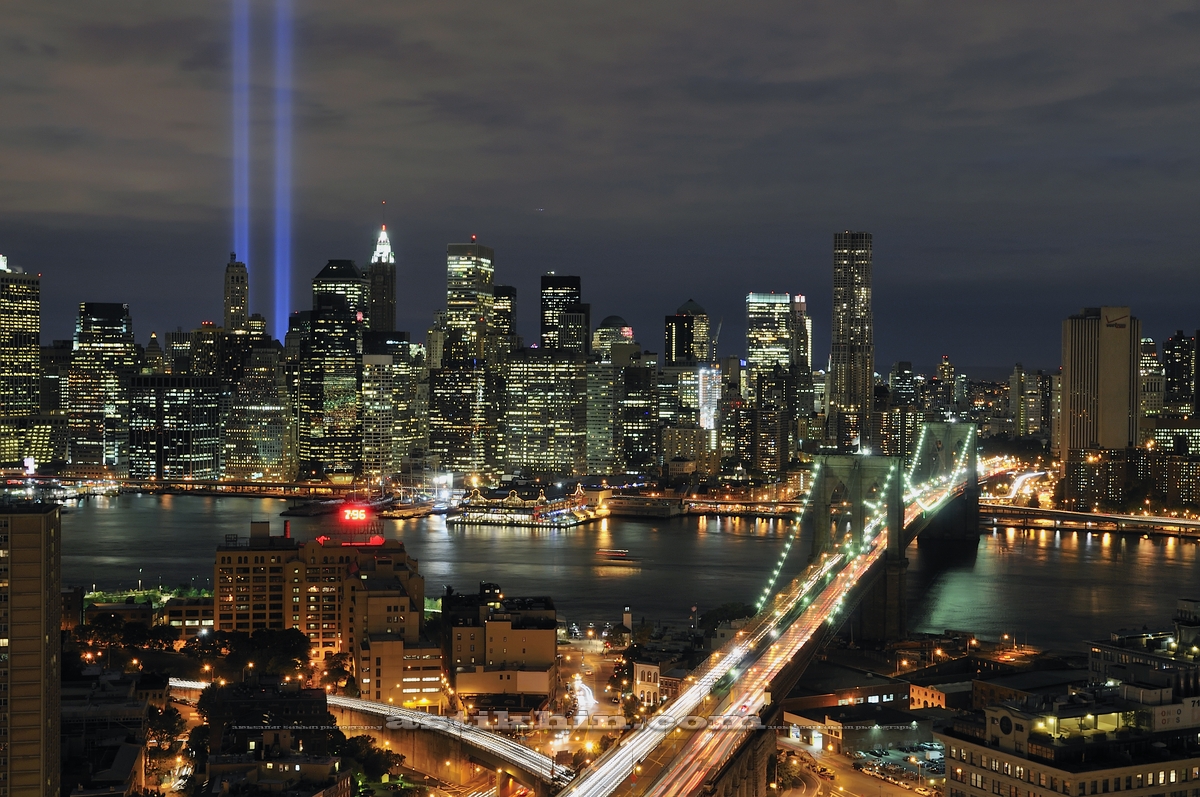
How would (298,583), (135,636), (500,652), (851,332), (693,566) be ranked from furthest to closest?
(851,332) → (693,566) → (298,583) → (135,636) → (500,652)

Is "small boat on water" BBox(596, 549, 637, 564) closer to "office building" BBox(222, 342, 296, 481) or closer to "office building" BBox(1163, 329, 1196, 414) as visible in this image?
"office building" BBox(222, 342, 296, 481)

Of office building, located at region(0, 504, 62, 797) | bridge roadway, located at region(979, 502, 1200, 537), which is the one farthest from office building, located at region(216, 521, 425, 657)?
bridge roadway, located at region(979, 502, 1200, 537)

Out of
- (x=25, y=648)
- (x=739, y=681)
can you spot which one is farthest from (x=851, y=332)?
(x=25, y=648)

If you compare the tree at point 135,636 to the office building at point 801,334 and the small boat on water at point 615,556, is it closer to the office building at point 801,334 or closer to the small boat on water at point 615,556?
the small boat on water at point 615,556

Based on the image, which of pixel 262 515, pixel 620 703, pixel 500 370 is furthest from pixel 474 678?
pixel 500 370

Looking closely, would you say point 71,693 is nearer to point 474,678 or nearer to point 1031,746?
point 474,678

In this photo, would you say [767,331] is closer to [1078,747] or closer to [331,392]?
[331,392]
